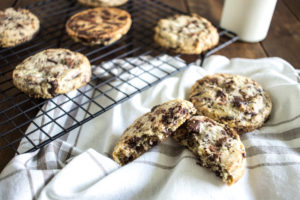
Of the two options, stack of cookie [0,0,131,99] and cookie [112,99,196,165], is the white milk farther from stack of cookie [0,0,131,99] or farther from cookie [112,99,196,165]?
cookie [112,99,196,165]

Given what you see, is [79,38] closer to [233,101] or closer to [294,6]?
[233,101]

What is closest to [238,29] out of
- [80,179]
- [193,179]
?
[193,179]

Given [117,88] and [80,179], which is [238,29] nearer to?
[117,88]

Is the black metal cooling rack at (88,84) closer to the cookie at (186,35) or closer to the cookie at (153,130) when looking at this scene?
the cookie at (186,35)

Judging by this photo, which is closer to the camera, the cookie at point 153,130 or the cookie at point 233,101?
the cookie at point 153,130

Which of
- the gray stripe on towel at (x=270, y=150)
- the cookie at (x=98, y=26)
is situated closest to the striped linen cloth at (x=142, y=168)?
the gray stripe on towel at (x=270, y=150)

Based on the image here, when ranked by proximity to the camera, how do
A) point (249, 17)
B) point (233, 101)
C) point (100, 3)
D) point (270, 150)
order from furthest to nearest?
1. point (100, 3)
2. point (249, 17)
3. point (233, 101)
4. point (270, 150)

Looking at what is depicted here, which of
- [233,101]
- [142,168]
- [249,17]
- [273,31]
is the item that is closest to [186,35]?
[249,17]
